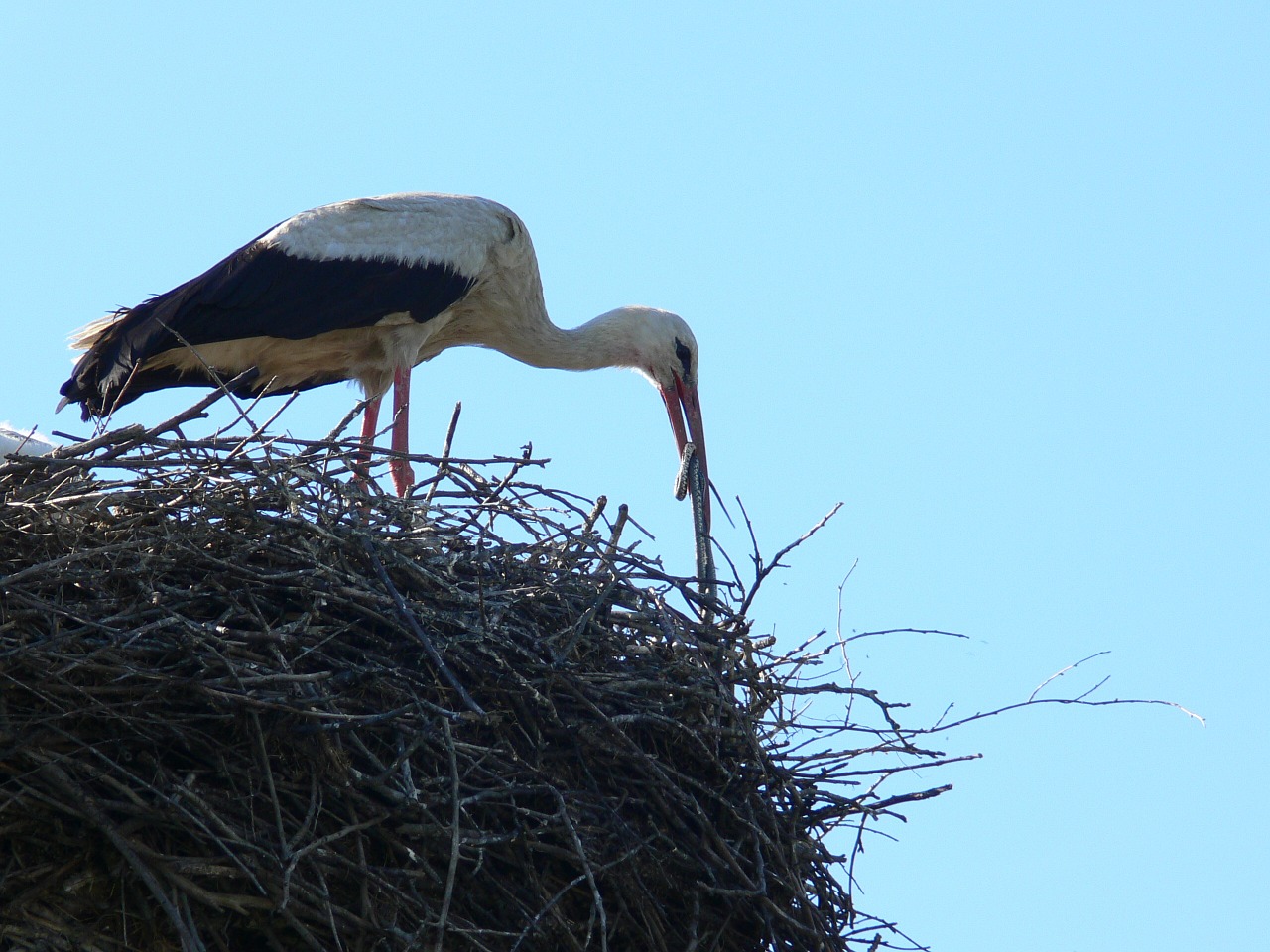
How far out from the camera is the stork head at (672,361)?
7.24 meters

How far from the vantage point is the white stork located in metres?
6.18

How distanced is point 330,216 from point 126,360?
37.5 inches

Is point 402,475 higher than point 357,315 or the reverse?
the reverse

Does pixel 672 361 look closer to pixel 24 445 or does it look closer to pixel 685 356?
pixel 685 356

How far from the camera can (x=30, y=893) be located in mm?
3686

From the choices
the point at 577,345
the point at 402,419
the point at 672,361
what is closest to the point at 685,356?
the point at 672,361

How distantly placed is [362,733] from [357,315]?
2735 millimetres

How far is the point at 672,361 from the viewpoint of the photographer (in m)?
7.25

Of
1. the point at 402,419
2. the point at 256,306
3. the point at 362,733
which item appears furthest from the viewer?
the point at 402,419

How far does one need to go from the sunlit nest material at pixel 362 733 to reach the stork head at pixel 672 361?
264cm

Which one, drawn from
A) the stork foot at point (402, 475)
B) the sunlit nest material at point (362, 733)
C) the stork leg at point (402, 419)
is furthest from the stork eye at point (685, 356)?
the sunlit nest material at point (362, 733)

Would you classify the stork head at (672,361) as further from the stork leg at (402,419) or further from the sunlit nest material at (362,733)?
the sunlit nest material at (362,733)

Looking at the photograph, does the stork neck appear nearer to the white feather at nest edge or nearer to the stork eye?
the stork eye

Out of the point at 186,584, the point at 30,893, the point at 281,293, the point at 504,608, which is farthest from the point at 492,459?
the point at 281,293
